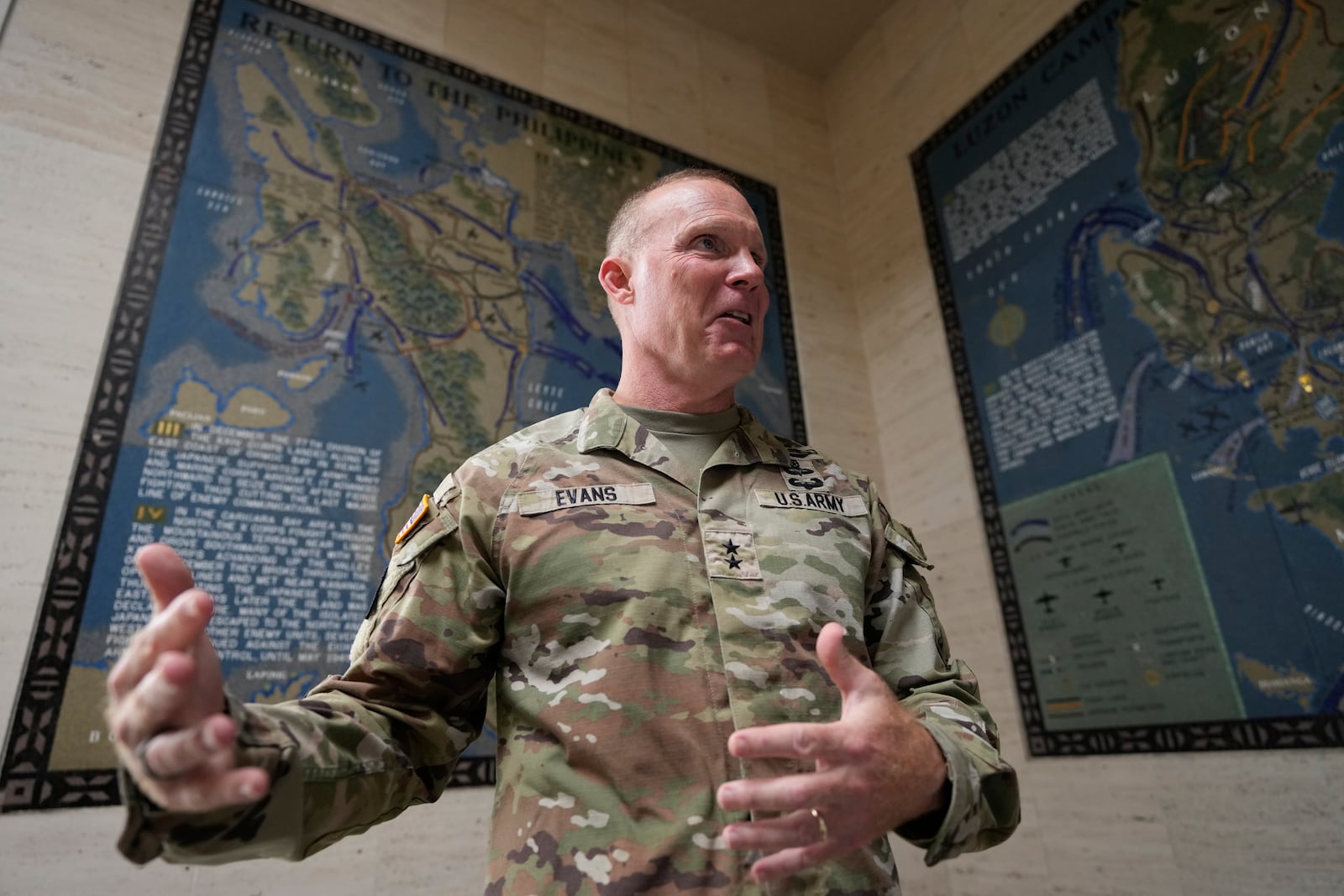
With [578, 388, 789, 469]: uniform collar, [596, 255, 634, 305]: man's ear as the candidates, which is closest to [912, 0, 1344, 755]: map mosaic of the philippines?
[578, 388, 789, 469]: uniform collar

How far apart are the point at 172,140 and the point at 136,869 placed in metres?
1.56

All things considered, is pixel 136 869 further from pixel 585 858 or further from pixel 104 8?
pixel 104 8

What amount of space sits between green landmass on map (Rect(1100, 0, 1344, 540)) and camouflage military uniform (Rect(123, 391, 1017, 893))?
4.13 feet

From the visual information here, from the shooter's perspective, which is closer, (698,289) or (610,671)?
(610,671)

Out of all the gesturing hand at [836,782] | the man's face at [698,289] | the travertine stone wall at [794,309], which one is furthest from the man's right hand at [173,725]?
the travertine stone wall at [794,309]

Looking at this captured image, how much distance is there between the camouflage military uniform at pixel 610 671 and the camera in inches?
27.6

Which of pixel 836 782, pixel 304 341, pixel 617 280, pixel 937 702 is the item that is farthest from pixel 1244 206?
pixel 304 341

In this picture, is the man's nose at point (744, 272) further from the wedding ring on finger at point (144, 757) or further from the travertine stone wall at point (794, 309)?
the travertine stone wall at point (794, 309)

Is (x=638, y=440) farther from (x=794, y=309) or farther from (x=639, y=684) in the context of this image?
(x=794, y=309)

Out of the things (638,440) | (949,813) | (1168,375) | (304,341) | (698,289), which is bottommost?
(949,813)

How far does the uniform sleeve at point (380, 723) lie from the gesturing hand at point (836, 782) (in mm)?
336

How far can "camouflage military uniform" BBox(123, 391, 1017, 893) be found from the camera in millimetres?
702

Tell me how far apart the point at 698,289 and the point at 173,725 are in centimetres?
81

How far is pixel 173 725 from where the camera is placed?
511 millimetres
